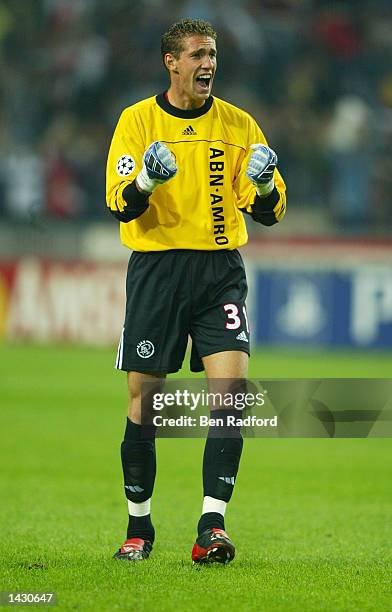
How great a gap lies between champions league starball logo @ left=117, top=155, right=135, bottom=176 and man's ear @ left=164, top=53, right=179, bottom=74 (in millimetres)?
432

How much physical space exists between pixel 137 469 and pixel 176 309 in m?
0.73

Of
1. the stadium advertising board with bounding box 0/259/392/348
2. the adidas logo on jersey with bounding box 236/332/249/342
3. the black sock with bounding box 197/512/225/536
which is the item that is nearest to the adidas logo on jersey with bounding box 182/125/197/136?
the adidas logo on jersey with bounding box 236/332/249/342

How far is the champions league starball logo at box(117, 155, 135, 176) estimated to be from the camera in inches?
215

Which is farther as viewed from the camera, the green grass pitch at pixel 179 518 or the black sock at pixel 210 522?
the black sock at pixel 210 522

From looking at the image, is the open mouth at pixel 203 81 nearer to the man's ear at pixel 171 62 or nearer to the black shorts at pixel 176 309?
the man's ear at pixel 171 62

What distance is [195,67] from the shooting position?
5426 millimetres

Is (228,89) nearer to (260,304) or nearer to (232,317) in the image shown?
(260,304)

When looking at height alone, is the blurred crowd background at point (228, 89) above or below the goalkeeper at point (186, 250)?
above

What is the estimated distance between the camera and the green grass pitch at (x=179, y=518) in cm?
461

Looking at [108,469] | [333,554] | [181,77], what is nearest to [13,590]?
[333,554]

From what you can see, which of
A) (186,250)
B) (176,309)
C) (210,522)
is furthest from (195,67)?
(210,522)

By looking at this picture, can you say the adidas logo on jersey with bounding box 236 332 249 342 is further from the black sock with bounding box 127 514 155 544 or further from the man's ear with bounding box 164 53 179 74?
the man's ear with bounding box 164 53 179 74

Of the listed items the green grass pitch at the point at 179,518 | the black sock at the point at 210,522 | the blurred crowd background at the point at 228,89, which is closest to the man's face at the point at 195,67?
the black sock at the point at 210,522

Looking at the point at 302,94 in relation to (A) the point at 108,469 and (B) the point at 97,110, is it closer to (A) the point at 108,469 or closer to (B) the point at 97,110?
(B) the point at 97,110
